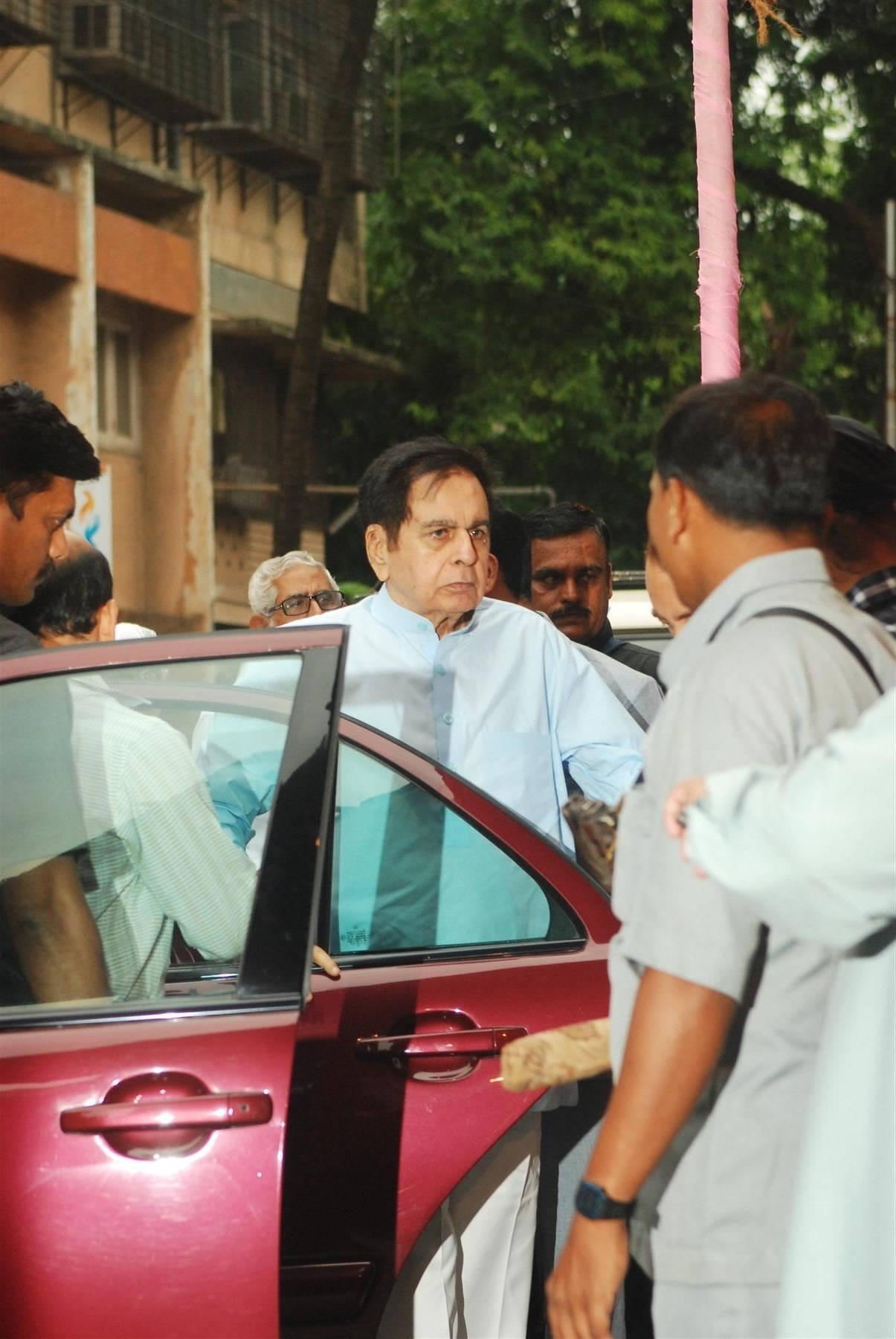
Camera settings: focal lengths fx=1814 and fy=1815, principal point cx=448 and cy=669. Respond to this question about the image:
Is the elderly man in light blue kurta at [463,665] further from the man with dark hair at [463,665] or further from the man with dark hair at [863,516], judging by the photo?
the man with dark hair at [863,516]

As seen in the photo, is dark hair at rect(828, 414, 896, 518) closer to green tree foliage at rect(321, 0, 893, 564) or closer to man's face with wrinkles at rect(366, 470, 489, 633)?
man's face with wrinkles at rect(366, 470, 489, 633)

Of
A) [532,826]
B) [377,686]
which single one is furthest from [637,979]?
[377,686]

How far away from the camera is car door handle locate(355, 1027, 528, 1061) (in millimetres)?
2852

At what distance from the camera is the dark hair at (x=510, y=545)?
509 centimetres

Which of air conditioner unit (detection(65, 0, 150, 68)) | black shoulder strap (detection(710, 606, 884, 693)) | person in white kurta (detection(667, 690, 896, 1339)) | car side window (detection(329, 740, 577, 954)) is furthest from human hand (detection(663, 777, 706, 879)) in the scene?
air conditioner unit (detection(65, 0, 150, 68))

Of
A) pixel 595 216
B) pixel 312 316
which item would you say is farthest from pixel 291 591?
pixel 595 216

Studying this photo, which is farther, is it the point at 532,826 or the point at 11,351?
the point at 11,351

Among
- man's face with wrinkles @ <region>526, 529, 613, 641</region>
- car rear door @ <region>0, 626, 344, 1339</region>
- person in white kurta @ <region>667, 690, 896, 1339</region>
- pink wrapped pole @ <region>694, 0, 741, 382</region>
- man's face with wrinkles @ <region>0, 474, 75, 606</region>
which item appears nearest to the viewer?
person in white kurta @ <region>667, 690, 896, 1339</region>

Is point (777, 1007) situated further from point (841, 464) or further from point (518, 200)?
point (518, 200)

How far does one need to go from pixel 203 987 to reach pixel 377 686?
3.09 feet

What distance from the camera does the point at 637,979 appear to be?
1.96 m

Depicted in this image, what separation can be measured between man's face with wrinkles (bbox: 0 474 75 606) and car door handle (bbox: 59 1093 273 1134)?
976 mm

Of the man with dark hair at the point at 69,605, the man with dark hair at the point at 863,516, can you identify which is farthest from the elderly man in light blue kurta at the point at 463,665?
the man with dark hair at the point at 863,516

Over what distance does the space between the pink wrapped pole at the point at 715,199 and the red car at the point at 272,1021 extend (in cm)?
148
